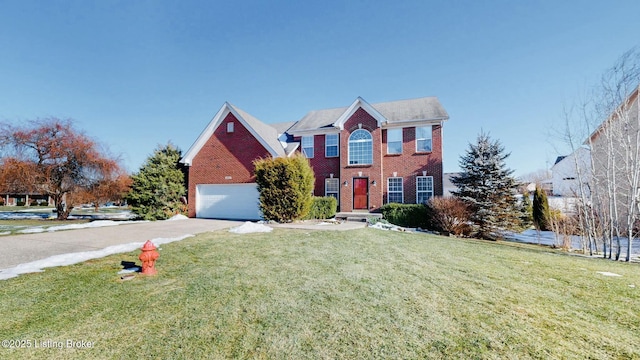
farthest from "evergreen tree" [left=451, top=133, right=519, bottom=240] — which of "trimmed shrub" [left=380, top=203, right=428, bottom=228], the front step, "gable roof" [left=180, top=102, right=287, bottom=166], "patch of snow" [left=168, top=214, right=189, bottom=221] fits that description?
"patch of snow" [left=168, top=214, right=189, bottom=221]

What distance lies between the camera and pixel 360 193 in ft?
55.2

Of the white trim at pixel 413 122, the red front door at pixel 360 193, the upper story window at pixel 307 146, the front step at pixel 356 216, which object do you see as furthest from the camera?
the upper story window at pixel 307 146

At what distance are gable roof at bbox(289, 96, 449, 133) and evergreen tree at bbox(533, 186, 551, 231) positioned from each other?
790 cm

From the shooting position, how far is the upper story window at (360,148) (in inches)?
661

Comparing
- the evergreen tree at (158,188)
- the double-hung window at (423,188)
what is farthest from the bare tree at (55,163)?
the double-hung window at (423,188)

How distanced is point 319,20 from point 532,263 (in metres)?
13.2

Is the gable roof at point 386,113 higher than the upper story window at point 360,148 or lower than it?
higher

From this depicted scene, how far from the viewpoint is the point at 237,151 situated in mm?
16328

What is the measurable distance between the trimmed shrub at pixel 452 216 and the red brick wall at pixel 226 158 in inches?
405

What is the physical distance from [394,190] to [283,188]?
7.90 meters

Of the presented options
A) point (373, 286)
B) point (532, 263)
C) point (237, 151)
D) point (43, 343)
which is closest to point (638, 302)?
point (532, 263)

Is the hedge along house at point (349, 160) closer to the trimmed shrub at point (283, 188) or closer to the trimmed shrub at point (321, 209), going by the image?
the trimmed shrub at point (321, 209)

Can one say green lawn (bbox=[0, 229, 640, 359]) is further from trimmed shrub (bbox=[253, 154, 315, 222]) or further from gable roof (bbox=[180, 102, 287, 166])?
gable roof (bbox=[180, 102, 287, 166])

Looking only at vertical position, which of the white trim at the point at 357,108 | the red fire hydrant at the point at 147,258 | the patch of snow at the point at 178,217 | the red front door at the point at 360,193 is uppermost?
the white trim at the point at 357,108
